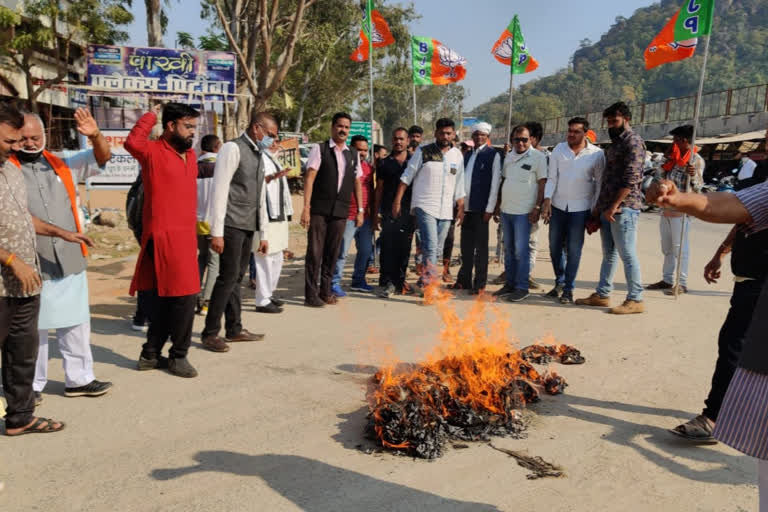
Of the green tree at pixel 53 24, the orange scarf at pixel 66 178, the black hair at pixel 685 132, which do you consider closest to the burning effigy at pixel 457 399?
the orange scarf at pixel 66 178

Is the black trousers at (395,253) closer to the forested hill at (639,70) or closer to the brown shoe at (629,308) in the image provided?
the brown shoe at (629,308)

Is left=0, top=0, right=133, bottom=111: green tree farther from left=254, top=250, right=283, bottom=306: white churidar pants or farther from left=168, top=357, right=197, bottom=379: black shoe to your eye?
left=168, top=357, right=197, bottom=379: black shoe

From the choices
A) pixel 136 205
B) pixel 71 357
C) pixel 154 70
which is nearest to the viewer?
pixel 71 357

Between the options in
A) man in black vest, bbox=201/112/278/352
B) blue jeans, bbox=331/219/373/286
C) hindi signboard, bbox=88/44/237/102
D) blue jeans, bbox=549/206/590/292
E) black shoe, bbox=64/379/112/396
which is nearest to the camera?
black shoe, bbox=64/379/112/396

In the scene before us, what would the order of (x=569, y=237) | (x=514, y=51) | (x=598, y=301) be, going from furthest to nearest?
(x=514, y=51)
(x=569, y=237)
(x=598, y=301)

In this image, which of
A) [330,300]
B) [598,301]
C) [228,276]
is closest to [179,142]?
[228,276]

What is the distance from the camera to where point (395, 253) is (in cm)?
773

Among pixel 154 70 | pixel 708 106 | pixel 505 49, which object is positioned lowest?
pixel 505 49

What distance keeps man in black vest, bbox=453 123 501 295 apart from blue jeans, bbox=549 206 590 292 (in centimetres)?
83

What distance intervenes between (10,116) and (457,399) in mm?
3021

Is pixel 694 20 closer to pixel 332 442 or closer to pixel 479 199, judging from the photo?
pixel 479 199

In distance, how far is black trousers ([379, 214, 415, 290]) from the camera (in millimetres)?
7727

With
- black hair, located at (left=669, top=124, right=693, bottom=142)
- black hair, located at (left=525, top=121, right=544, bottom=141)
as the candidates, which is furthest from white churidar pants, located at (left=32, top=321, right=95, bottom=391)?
black hair, located at (left=669, top=124, right=693, bottom=142)

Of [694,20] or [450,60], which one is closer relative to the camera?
[694,20]
